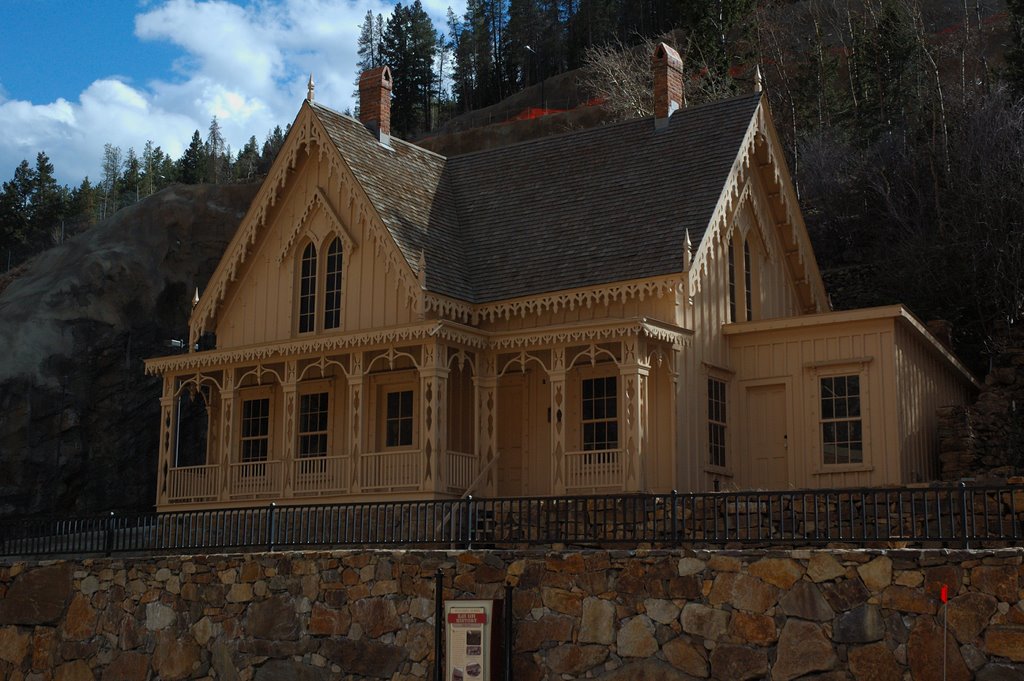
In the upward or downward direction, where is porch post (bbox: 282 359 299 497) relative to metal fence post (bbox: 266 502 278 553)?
upward

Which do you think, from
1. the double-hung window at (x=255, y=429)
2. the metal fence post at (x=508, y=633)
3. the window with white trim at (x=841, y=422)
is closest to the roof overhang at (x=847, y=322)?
the window with white trim at (x=841, y=422)

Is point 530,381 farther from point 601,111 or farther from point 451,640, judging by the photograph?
point 601,111

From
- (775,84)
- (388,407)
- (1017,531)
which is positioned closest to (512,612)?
(1017,531)

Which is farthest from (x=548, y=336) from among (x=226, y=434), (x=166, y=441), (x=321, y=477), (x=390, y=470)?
(x=166, y=441)

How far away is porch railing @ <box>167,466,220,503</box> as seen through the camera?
2722 centimetres

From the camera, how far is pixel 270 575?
17922 millimetres

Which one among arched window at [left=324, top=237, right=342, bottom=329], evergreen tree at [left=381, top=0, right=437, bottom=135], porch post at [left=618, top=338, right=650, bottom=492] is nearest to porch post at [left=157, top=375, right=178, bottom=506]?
arched window at [left=324, top=237, right=342, bottom=329]

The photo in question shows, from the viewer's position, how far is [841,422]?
77.5ft

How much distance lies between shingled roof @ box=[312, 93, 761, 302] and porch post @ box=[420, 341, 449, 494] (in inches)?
69.5

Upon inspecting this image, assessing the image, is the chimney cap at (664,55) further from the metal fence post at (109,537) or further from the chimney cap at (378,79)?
the metal fence post at (109,537)

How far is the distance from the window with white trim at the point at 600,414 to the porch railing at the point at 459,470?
2.26 meters

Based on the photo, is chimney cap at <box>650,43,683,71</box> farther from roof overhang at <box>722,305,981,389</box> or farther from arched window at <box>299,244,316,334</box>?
arched window at <box>299,244,316,334</box>

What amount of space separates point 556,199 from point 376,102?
589 cm

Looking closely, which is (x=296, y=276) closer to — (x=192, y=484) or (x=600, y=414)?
(x=192, y=484)
